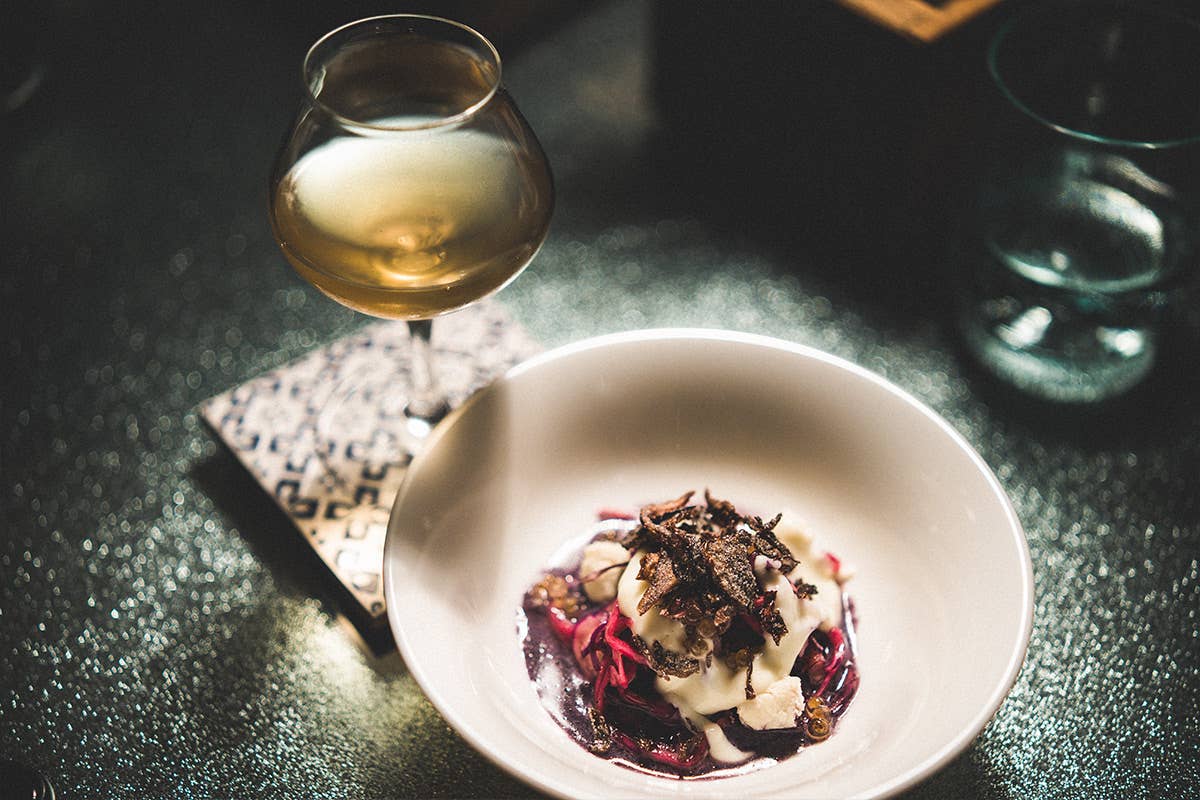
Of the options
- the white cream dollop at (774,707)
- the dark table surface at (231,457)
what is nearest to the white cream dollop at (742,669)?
the white cream dollop at (774,707)

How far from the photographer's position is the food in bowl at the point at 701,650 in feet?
2.68

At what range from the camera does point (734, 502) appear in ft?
3.31

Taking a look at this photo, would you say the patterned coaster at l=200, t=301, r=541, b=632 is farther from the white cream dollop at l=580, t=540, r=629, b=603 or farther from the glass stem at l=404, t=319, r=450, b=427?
the white cream dollop at l=580, t=540, r=629, b=603

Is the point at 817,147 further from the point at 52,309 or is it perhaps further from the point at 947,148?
the point at 52,309

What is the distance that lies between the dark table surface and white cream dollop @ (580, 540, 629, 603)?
0.17m

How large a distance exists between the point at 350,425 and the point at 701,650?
476mm

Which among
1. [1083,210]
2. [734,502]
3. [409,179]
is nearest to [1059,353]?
[1083,210]

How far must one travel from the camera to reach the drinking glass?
48.2 inches

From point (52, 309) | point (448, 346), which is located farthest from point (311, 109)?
point (52, 309)

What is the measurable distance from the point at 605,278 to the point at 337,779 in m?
0.68

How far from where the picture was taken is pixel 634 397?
3.30 feet

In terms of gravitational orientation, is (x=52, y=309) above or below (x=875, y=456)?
below

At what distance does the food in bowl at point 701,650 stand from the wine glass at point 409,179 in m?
0.27

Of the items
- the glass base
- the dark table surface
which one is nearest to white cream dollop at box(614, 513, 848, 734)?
the dark table surface
